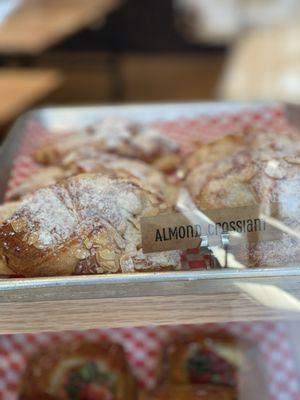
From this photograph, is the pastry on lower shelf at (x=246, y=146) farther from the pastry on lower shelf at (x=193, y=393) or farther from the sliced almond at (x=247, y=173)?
the pastry on lower shelf at (x=193, y=393)

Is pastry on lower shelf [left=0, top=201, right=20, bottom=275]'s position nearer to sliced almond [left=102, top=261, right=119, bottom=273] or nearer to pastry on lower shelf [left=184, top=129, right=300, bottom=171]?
sliced almond [left=102, top=261, right=119, bottom=273]

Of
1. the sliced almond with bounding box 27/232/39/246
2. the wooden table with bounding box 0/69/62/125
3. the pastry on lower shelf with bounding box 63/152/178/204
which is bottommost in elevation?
the wooden table with bounding box 0/69/62/125

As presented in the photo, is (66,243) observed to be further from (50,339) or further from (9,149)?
(50,339)

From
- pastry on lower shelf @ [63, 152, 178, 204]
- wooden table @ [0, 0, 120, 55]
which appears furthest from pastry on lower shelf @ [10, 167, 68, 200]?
wooden table @ [0, 0, 120, 55]

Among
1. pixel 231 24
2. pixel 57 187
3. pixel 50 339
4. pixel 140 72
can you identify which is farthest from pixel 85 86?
pixel 57 187

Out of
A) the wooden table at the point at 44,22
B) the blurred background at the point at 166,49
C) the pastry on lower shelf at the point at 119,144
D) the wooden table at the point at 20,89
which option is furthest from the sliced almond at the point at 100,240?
the blurred background at the point at 166,49

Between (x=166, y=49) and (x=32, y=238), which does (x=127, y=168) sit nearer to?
(x=32, y=238)

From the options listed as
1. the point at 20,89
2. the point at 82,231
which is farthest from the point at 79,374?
the point at 20,89
